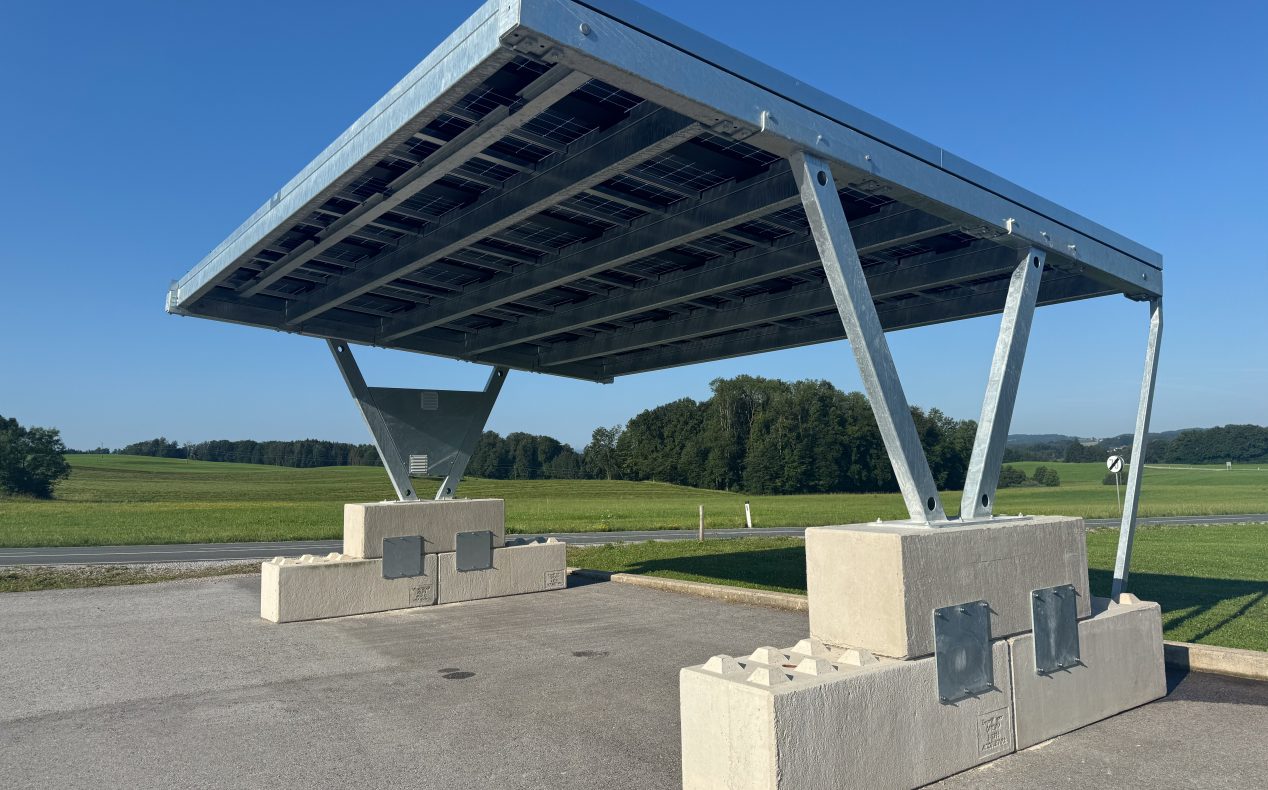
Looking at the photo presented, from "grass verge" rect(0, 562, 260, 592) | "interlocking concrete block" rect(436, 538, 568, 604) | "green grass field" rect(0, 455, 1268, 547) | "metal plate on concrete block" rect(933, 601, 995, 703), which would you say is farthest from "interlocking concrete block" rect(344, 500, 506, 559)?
"green grass field" rect(0, 455, 1268, 547)

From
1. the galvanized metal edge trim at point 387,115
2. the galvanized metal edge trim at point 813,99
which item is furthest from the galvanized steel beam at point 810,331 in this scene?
the galvanized metal edge trim at point 387,115

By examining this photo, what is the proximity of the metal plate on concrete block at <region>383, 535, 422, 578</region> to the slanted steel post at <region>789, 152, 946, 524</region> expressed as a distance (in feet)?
26.7

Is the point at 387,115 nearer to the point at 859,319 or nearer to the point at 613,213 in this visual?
the point at 613,213

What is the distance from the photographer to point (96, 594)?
13.6 metres

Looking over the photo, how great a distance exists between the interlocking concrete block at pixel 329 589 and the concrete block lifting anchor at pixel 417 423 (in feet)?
4.85

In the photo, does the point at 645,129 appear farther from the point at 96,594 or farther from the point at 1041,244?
the point at 96,594

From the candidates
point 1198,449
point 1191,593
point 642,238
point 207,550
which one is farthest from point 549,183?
point 1198,449

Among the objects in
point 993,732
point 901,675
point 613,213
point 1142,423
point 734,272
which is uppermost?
point 613,213

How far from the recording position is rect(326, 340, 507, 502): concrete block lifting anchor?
12.7m

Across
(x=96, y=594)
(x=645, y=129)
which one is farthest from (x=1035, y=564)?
(x=96, y=594)

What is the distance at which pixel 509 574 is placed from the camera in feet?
42.1

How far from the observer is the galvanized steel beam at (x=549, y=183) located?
19.3ft

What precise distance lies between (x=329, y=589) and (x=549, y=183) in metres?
7.18

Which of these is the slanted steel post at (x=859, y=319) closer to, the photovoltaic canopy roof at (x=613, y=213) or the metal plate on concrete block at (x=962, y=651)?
the photovoltaic canopy roof at (x=613, y=213)
